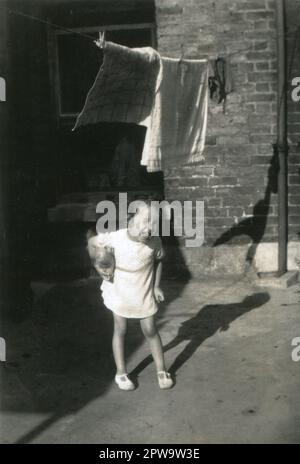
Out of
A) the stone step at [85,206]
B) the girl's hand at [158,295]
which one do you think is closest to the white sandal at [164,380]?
the girl's hand at [158,295]

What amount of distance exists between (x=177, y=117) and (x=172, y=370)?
7.07 ft

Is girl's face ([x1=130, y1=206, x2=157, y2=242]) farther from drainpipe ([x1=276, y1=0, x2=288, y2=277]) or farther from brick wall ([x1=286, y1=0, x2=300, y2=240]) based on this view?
brick wall ([x1=286, y1=0, x2=300, y2=240])

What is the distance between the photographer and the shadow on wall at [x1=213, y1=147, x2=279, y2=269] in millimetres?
6848

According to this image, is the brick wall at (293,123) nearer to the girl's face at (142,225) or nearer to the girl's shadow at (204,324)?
the girl's shadow at (204,324)

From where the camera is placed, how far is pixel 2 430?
380cm

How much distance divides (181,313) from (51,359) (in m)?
1.52

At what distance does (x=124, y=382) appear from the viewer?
14.2 feet

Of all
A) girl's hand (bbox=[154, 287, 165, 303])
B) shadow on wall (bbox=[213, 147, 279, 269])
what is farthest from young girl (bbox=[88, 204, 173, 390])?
shadow on wall (bbox=[213, 147, 279, 269])

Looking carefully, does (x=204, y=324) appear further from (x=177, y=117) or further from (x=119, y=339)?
(x=177, y=117)

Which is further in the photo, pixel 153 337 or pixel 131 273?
pixel 153 337

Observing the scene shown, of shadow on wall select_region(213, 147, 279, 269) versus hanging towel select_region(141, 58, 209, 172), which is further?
shadow on wall select_region(213, 147, 279, 269)

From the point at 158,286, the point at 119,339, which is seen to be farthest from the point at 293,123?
the point at 119,339

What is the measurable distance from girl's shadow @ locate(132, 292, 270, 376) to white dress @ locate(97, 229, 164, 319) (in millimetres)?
704
